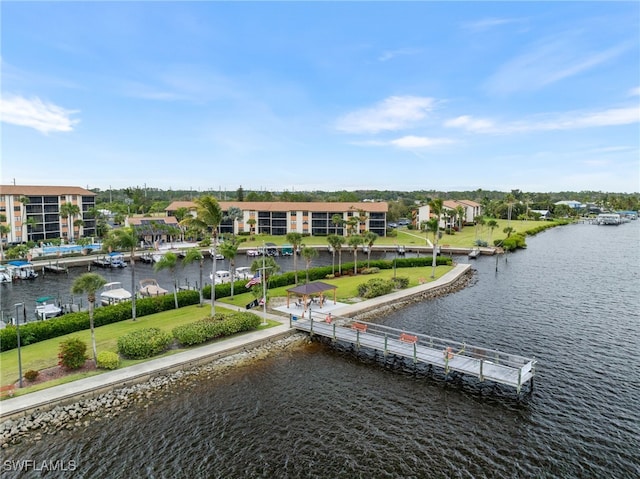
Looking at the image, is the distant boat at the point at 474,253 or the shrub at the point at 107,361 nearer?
the shrub at the point at 107,361

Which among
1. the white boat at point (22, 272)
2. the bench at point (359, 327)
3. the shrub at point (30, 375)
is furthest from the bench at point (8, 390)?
the white boat at point (22, 272)

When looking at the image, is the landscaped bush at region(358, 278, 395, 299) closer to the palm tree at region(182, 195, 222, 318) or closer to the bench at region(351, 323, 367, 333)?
the bench at region(351, 323, 367, 333)

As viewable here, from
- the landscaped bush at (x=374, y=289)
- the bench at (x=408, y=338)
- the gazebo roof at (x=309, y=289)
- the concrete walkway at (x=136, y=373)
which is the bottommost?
the concrete walkway at (x=136, y=373)

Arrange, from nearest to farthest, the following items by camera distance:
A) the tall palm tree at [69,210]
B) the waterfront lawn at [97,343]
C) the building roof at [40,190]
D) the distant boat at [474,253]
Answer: the waterfront lawn at [97,343], the distant boat at [474,253], the building roof at [40,190], the tall palm tree at [69,210]

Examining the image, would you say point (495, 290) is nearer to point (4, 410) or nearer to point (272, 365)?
point (272, 365)

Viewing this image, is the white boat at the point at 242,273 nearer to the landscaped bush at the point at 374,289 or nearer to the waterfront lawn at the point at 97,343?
the waterfront lawn at the point at 97,343

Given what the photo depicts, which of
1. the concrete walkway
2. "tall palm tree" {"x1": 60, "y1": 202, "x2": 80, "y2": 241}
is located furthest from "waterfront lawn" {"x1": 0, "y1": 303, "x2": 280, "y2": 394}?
"tall palm tree" {"x1": 60, "y1": 202, "x2": 80, "y2": 241}

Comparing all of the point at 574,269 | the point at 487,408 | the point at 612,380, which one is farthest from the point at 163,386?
the point at 574,269
